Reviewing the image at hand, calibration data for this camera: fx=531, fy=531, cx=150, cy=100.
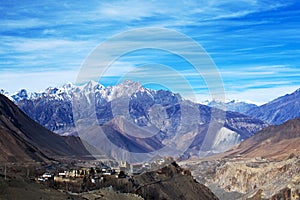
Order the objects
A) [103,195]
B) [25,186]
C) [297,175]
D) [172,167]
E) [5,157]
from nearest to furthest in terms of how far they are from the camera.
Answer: [25,186]
[103,195]
[172,167]
[297,175]
[5,157]

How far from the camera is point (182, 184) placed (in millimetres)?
137875

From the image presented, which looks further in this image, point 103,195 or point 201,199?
point 201,199

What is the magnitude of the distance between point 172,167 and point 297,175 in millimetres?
43076

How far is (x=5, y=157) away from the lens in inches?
7603

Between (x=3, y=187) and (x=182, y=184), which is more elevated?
(x=3, y=187)

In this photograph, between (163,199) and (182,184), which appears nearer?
(163,199)

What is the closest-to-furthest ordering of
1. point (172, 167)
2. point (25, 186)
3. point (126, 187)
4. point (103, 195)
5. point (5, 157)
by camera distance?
1. point (25, 186)
2. point (103, 195)
3. point (126, 187)
4. point (172, 167)
5. point (5, 157)

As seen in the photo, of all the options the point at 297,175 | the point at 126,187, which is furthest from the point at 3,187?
the point at 297,175

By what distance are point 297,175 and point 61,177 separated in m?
82.6

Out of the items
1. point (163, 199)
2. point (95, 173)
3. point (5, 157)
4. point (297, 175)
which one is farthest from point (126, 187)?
point (5, 157)

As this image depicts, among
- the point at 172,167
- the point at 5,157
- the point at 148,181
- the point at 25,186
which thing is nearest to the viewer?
the point at 25,186

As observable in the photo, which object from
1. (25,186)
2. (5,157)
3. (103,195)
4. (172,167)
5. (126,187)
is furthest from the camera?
(5,157)

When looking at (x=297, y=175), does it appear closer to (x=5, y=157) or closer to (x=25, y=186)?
(x=5, y=157)

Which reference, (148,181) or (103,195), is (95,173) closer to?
(148,181)
